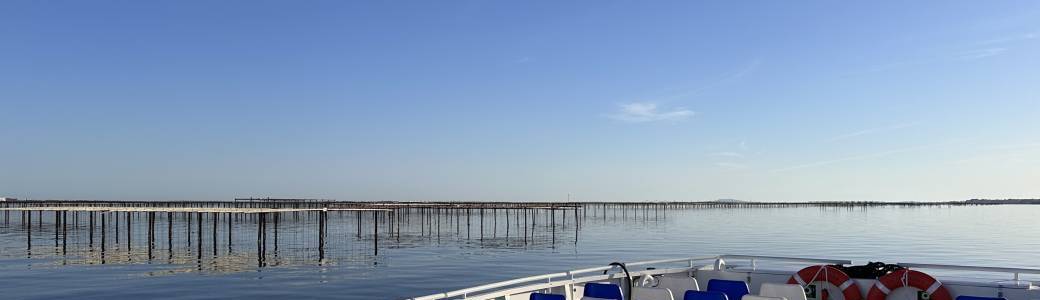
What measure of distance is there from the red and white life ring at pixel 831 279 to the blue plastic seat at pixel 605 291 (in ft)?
12.0

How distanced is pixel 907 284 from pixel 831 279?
1.02 meters

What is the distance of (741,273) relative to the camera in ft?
44.4

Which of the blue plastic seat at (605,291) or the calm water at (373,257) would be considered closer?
the blue plastic seat at (605,291)

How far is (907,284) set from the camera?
11.1m

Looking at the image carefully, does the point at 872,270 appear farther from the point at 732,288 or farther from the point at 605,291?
the point at 605,291

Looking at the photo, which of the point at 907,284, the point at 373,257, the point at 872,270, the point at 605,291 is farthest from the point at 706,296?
the point at 373,257

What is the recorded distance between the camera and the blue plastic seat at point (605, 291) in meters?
9.41

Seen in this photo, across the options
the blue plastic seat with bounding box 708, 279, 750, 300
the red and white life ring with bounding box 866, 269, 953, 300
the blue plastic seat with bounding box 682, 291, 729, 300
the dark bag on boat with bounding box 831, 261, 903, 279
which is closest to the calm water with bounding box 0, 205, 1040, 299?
the blue plastic seat with bounding box 708, 279, 750, 300

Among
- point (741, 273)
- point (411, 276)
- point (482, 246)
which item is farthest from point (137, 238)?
point (741, 273)

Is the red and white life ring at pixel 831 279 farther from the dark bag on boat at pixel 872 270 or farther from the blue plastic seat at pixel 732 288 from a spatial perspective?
the blue plastic seat at pixel 732 288

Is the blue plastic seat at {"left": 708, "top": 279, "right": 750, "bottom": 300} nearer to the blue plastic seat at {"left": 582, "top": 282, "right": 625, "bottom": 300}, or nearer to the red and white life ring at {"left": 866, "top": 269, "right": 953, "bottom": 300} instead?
the blue plastic seat at {"left": 582, "top": 282, "right": 625, "bottom": 300}

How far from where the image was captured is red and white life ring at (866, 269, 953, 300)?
10.9 meters

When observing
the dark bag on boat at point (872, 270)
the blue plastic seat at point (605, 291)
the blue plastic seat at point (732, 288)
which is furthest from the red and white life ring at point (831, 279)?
the blue plastic seat at point (605, 291)

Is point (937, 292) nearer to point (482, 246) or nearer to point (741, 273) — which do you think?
point (741, 273)
